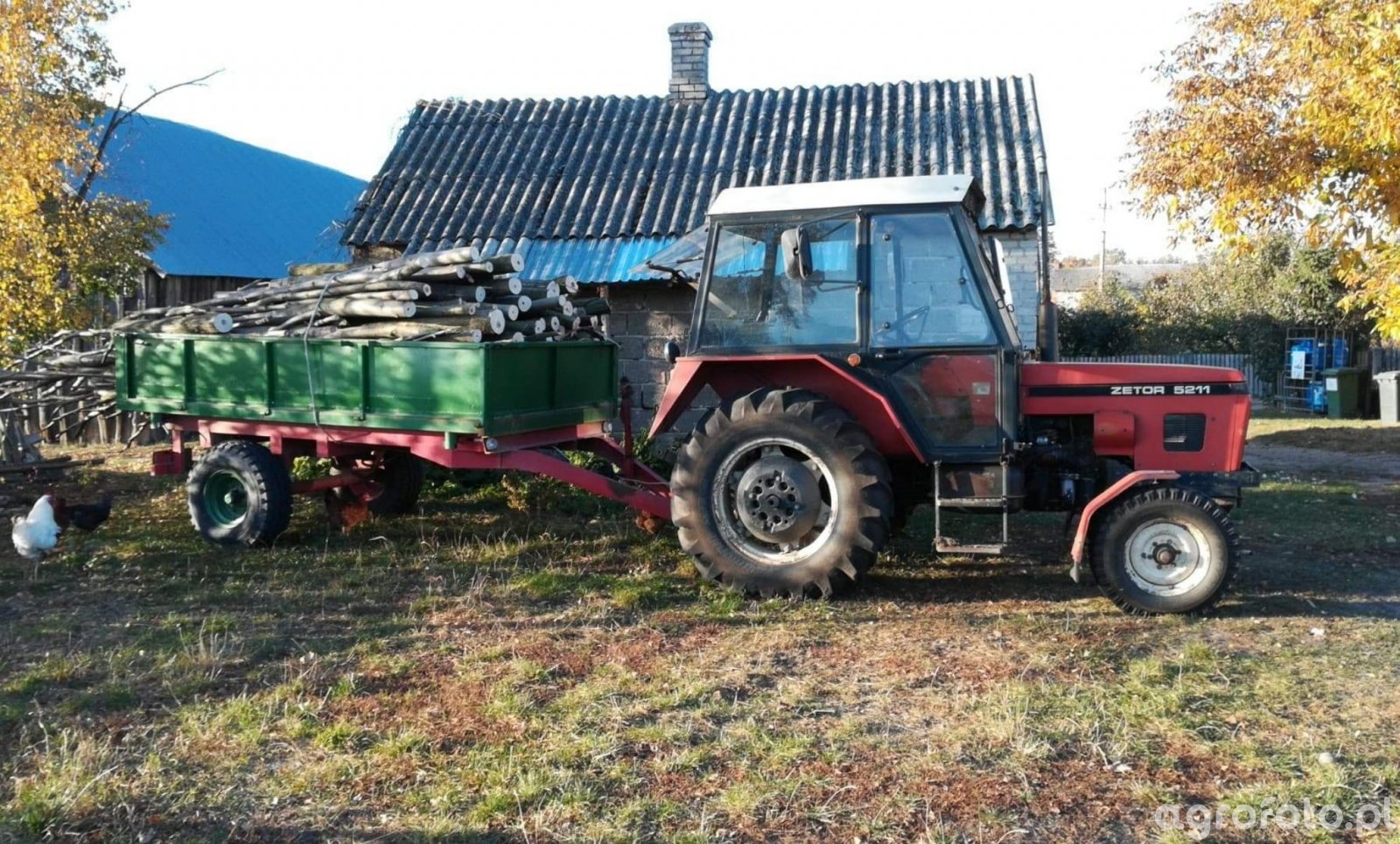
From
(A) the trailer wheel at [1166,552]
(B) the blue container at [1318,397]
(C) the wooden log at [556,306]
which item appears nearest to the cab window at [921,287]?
(A) the trailer wheel at [1166,552]

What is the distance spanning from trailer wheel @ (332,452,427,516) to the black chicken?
5.58 ft

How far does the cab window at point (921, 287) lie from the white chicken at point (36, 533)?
18.0ft

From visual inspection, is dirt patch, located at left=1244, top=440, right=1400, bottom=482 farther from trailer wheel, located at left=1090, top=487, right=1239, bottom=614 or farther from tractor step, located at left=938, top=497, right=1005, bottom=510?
tractor step, located at left=938, top=497, right=1005, bottom=510

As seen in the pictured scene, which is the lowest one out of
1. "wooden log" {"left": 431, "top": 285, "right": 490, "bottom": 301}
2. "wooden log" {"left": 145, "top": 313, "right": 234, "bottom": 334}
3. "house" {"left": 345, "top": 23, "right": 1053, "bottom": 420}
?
"wooden log" {"left": 145, "top": 313, "right": 234, "bottom": 334}

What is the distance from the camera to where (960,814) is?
3521 mm

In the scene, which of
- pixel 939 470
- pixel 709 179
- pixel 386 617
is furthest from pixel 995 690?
pixel 709 179

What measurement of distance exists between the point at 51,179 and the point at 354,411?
14.1ft

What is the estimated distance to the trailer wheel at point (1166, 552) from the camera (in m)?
5.57

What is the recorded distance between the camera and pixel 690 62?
13664 mm

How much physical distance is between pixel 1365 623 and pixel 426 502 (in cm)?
703

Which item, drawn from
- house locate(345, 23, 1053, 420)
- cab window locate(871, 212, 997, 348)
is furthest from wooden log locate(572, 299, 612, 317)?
cab window locate(871, 212, 997, 348)

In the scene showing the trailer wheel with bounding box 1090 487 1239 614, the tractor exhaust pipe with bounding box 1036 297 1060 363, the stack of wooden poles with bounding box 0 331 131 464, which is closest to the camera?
the trailer wheel with bounding box 1090 487 1239 614

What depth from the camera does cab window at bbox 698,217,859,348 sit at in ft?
19.7

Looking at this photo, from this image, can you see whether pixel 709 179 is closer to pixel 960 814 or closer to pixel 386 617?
pixel 386 617
